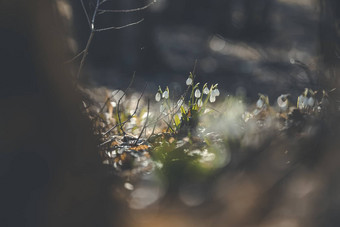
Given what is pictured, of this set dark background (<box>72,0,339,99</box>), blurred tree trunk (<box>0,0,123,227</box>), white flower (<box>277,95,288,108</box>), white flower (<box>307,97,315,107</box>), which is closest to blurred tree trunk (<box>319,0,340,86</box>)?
dark background (<box>72,0,339,99</box>)

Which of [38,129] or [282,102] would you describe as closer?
[38,129]

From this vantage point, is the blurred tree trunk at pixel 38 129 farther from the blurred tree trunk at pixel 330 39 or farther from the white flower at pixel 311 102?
the blurred tree trunk at pixel 330 39

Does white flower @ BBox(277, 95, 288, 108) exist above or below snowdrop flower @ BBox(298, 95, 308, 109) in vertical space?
above

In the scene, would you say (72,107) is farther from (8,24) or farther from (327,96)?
(327,96)

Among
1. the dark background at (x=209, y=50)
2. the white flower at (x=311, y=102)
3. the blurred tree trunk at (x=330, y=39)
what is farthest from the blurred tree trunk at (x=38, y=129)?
the dark background at (x=209, y=50)

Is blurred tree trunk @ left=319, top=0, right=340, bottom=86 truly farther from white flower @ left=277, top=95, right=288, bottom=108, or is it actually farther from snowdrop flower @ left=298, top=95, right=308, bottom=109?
white flower @ left=277, top=95, right=288, bottom=108

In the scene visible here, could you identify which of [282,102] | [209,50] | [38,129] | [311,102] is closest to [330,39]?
[311,102]

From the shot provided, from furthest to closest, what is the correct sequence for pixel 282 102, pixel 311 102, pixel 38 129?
pixel 282 102 < pixel 311 102 < pixel 38 129

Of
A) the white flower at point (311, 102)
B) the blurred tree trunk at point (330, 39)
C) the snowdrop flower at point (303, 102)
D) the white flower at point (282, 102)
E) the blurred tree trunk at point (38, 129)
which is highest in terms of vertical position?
the blurred tree trunk at point (330, 39)

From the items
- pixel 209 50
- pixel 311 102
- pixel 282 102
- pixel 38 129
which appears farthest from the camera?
pixel 209 50

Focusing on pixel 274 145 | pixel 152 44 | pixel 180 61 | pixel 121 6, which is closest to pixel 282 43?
pixel 180 61

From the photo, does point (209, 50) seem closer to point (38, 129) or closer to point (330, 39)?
point (330, 39)
